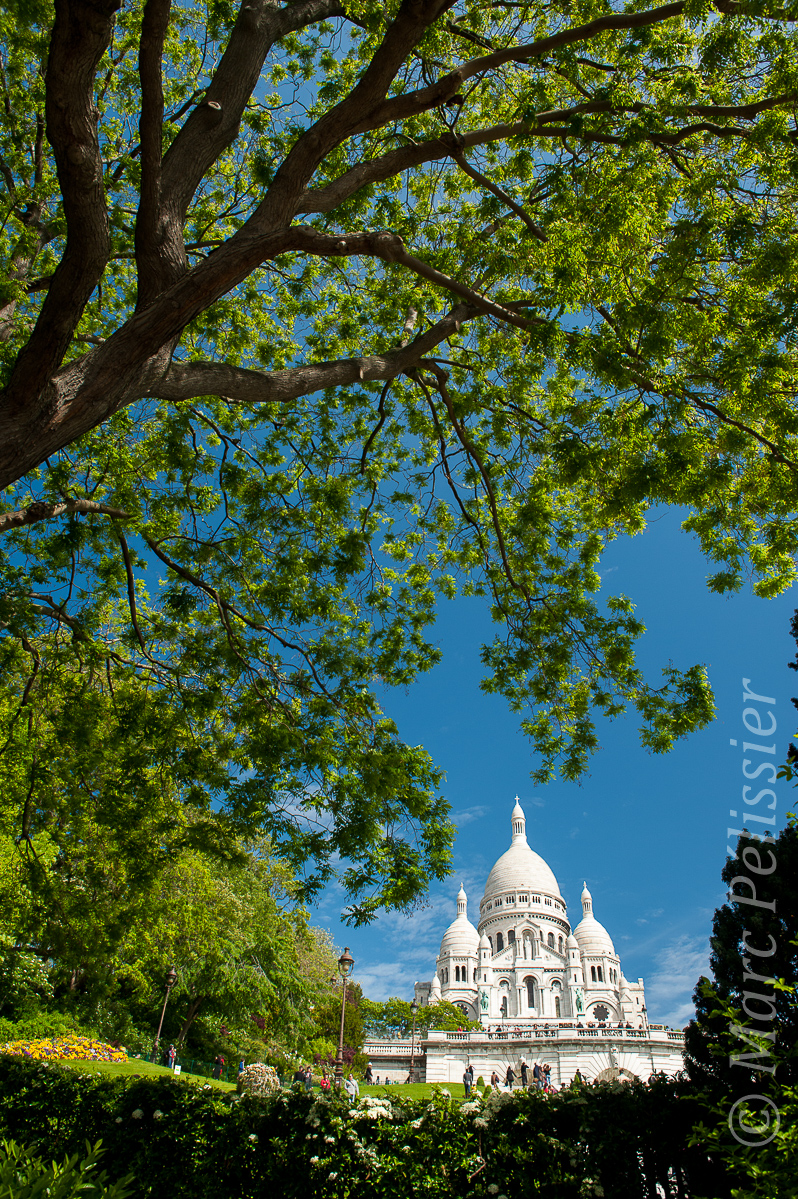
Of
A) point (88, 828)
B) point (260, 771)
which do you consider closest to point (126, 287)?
point (260, 771)

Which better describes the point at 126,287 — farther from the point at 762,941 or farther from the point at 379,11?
the point at 762,941

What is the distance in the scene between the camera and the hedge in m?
5.15

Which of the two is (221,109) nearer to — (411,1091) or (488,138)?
(488,138)

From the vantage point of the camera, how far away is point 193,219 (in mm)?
9828

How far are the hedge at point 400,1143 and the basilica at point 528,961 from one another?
72807mm

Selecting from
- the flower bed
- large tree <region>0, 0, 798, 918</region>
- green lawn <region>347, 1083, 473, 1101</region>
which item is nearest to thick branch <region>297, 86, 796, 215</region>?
large tree <region>0, 0, 798, 918</region>

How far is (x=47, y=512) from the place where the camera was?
711cm

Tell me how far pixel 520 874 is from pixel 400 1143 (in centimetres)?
8949

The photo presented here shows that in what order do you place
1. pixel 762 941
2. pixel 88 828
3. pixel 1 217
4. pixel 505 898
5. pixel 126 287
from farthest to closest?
pixel 505 898
pixel 88 828
pixel 126 287
pixel 1 217
pixel 762 941

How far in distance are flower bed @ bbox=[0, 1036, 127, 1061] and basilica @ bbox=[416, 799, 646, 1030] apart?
60035 mm

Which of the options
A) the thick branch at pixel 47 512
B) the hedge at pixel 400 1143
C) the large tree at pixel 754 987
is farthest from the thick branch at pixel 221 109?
the hedge at pixel 400 1143

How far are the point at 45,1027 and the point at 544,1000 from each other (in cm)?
6832

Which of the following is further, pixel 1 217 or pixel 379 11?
pixel 1 217

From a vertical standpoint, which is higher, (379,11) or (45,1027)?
(379,11)
